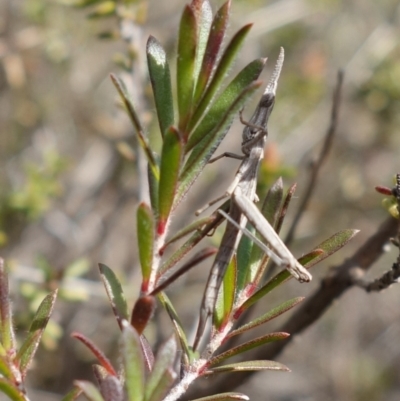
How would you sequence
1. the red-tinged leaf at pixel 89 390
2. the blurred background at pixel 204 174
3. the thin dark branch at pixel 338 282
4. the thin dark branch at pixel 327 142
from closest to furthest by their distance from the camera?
1. the red-tinged leaf at pixel 89 390
2. the thin dark branch at pixel 338 282
3. the thin dark branch at pixel 327 142
4. the blurred background at pixel 204 174

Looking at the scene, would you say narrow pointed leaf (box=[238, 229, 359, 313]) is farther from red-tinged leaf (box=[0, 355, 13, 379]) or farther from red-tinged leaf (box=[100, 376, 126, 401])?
red-tinged leaf (box=[0, 355, 13, 379])

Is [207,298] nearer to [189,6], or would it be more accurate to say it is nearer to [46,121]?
[189,6]

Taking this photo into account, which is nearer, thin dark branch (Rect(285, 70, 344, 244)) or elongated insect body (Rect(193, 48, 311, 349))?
elongated insect body (Rect(193, 48, 311, 349))

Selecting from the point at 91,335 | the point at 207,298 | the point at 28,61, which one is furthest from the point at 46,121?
the point at 207,298

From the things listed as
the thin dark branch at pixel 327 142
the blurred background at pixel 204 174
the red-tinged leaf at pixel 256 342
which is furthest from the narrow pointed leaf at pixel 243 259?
the blurred background at pixel 204 174

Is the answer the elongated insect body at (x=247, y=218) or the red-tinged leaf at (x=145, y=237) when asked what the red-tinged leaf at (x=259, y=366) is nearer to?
the elongated insect body at (x=247, y=218)

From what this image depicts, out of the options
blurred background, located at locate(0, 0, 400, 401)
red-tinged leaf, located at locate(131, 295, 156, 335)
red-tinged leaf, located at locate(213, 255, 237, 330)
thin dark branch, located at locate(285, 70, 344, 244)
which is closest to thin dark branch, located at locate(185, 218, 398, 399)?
thin dark branch, located at locate(285, 70, 344, 244)

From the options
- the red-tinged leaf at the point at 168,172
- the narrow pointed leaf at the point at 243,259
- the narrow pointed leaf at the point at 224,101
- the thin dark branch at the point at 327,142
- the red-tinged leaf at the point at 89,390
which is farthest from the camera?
the thin dark branch at the point at 327,142
